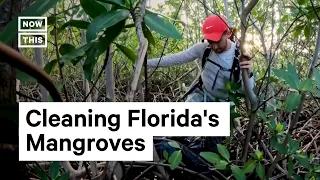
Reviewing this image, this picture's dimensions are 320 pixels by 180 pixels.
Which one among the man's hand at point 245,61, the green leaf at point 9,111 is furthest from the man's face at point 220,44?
the green leaf at point 9,111

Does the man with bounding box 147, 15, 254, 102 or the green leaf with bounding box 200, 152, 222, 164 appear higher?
the man with bounding box 147, 15, 254, 102

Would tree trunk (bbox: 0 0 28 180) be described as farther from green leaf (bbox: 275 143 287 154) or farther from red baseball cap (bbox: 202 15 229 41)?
red baseball cap (bbox: 202 15 229 41)

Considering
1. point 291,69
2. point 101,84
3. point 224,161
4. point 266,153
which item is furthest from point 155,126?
point 101,84

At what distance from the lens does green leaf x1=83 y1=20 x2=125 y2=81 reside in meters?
0.80

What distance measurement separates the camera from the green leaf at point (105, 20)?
746 mm

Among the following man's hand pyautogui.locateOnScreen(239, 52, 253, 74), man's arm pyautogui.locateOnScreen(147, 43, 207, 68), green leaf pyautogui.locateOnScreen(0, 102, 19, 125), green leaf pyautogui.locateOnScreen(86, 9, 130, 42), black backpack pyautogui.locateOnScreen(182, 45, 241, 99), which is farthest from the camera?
man's arm pyautogui.locateOnScreen(147, 43, 207, 68)

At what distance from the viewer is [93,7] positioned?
2.74 feet

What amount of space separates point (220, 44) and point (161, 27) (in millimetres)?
673

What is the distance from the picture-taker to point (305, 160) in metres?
0.94

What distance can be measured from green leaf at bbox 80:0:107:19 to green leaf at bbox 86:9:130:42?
0.23 feet

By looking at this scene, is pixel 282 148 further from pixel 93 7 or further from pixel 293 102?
pixel 93 7

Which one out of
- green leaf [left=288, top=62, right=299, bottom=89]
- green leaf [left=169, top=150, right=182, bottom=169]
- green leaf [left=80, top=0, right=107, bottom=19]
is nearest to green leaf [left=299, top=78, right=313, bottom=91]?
green leaf [left=288, top=62, right=299, bottom=89]

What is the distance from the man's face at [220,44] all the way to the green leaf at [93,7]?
25.4 inches

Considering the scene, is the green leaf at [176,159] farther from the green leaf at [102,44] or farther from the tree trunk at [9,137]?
the tree trunk at [9,137]
